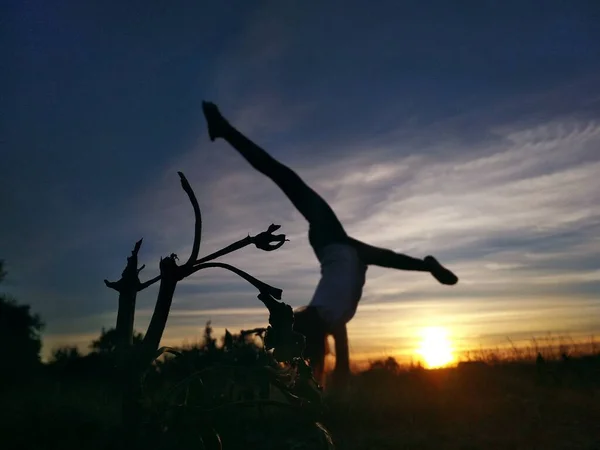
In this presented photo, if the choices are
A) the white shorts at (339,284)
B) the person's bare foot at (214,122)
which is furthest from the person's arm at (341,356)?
the person's bare foot at (214,122)

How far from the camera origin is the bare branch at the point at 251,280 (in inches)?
42.3

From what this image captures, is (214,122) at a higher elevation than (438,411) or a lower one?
higher

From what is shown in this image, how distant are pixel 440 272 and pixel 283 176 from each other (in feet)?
8.64

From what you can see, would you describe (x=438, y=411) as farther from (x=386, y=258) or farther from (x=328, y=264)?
(x=386, y=258)

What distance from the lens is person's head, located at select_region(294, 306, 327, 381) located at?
20.2 ft

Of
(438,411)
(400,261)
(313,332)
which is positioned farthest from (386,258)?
(438,411)

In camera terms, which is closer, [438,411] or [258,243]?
[258,243]

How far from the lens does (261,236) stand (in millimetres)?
1087

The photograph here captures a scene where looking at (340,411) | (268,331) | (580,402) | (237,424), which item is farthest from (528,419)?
(268,331)

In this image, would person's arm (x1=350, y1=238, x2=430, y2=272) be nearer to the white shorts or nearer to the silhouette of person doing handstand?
the silhouette of person doing handstand

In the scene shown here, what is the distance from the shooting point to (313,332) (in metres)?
6.32

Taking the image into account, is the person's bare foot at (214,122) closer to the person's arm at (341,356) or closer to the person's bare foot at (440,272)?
the person's arm at (341,356)

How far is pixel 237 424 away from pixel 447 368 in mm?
5113

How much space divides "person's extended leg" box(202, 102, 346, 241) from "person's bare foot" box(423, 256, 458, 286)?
1.28 metres
